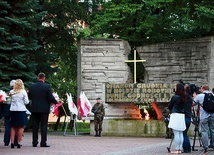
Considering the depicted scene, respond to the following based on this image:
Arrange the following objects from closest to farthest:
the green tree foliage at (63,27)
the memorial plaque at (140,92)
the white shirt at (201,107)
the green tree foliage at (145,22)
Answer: the white shirt at (201,107), the memorial plaque at (140,92), the green tree foliage at (145,22), the green tree foliage at (63,27)

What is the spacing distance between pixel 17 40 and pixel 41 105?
12.1 meters

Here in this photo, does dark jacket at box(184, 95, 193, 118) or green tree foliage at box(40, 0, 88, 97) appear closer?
dark jacket at box(184, 95, 193, 118)

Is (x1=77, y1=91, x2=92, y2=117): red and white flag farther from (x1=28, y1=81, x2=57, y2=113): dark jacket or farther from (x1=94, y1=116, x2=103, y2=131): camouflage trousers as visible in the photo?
(x1=28, y1=81, x2=57, y2=113): dark jacket

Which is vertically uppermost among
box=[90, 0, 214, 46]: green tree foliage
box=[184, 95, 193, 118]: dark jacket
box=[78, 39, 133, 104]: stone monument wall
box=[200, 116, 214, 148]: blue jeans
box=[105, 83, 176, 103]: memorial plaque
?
box=[90, 0, 214, 46]: green tree foliage

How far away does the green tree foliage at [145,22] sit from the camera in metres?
33.2

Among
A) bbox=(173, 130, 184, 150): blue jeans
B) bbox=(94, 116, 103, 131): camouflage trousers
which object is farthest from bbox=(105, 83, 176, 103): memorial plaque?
bbox=(173, 130, 184, 150): blue jeans

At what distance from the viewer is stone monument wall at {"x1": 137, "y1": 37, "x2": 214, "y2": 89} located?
29.3m

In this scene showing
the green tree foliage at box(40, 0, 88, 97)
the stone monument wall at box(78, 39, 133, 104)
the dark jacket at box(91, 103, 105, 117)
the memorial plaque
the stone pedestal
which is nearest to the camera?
the memorial plaque

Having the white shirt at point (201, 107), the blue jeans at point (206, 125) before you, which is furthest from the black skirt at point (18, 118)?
the blue jeans at point (206, 125)

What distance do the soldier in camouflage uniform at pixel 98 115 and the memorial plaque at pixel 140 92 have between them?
47cm

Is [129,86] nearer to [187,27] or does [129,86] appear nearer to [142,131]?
[142,131]

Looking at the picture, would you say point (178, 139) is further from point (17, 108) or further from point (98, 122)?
point (98, 122)

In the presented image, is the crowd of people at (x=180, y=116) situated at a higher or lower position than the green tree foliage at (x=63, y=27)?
lower

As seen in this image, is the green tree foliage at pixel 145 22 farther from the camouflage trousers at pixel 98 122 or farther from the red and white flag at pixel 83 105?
the camouflage trousers at pixel 98 122
